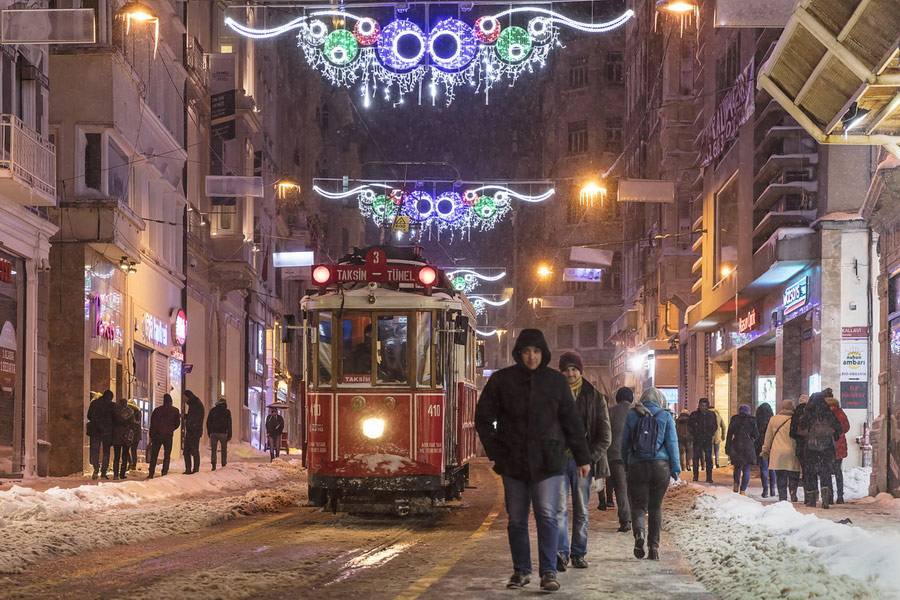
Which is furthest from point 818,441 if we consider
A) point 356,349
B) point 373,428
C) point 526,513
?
point 526,513

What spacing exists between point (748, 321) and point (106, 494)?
963 inches

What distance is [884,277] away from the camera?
22422mm

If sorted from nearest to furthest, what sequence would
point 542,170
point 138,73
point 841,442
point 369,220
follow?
point 841,442 → point 138,73 → point 542,170 → point 369,220

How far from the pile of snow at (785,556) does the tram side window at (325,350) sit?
4.82 meters

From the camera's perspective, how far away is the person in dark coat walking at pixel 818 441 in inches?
814

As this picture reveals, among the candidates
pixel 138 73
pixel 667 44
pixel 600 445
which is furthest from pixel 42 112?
pixel 667 44

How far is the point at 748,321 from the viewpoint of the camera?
38.8 m

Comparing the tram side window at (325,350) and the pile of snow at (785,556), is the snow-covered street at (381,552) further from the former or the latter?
the tram side window at (325,350)

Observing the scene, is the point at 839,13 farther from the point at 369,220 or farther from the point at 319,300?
the point at 369,220

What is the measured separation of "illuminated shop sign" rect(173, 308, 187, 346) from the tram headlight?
77.8ft

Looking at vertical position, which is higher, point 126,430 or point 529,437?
point 529,437

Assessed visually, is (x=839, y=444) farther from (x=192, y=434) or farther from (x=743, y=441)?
(x=192, y=434)

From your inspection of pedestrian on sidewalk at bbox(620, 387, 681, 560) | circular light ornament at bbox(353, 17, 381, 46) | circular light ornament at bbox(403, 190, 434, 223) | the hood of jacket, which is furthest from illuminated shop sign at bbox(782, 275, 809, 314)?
the hood of jacket

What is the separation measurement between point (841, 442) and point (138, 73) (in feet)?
66.5
